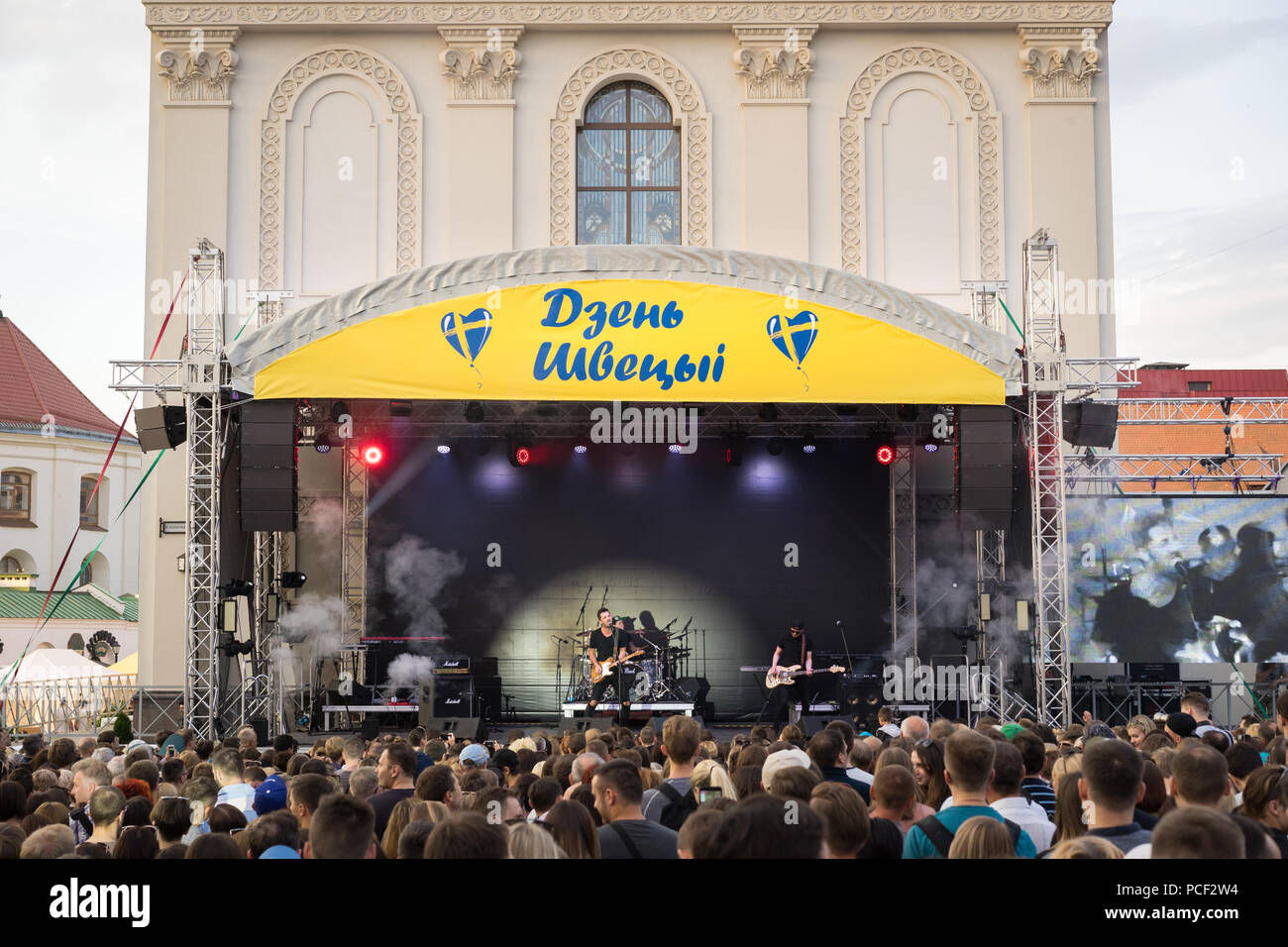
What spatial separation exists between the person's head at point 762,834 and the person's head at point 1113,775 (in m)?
1.62

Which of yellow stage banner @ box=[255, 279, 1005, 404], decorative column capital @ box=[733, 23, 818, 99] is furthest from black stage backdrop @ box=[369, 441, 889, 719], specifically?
decorative column capital @ box=[733, 23, 818, 99]

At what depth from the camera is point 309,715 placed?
20.5 meters

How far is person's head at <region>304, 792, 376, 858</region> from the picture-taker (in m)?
4.11

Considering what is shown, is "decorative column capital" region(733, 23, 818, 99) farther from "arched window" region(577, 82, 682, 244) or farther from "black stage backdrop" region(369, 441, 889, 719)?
"black stage backdrop" region(369, 441, 889, 719)

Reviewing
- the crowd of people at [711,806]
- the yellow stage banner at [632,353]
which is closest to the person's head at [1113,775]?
the crowd of people at [711,806]

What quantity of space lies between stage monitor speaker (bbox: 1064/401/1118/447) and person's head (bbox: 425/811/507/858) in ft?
48.8

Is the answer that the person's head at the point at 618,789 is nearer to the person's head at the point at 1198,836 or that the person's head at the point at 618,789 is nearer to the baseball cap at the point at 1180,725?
the person's head at the point at 1198,836

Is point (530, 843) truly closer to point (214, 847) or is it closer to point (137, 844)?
point (214, 847)

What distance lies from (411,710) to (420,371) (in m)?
5.91

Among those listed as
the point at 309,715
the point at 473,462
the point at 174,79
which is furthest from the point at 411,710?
the point at 174,79

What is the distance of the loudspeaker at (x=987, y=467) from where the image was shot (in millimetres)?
16641

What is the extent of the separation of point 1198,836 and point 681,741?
3600 mm

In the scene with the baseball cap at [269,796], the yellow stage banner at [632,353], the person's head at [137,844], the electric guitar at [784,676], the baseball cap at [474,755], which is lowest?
the electric guitar at [784,676]

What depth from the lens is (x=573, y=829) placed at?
446cm
